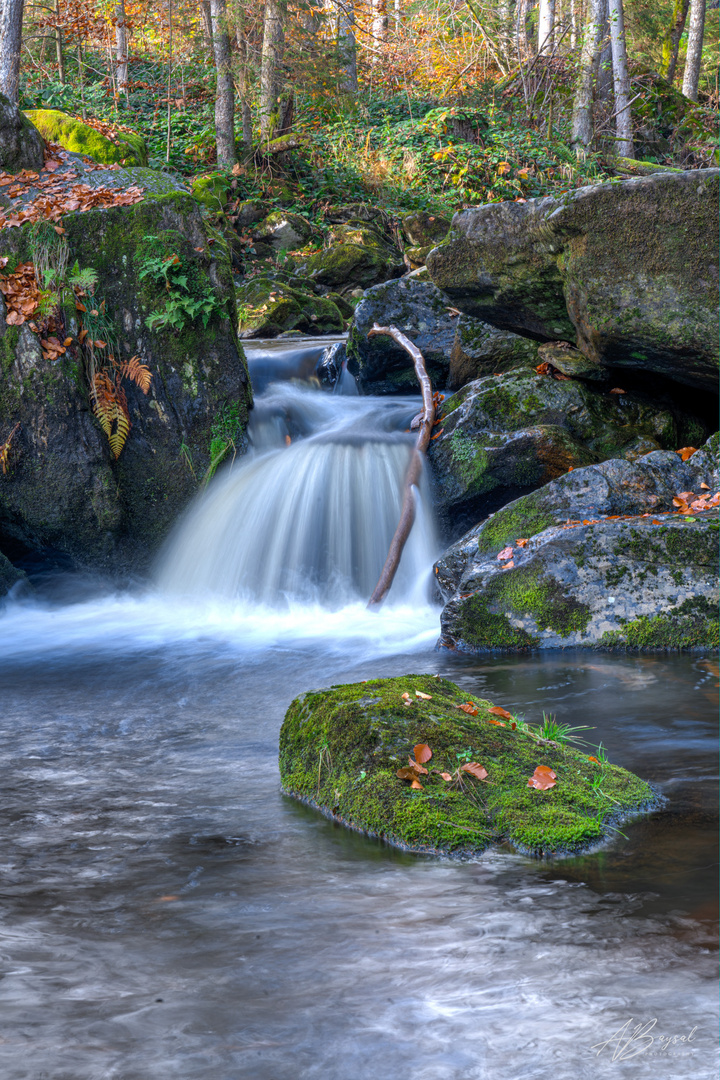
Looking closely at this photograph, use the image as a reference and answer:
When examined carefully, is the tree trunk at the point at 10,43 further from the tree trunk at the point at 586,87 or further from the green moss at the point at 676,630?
the green moss at the point at 676,630

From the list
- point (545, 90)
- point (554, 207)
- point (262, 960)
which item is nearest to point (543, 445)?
point (554, 207)

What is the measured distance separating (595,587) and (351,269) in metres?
13.0

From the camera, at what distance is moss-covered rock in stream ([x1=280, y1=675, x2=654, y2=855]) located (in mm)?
3230

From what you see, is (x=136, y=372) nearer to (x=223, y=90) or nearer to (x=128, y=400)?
(x=128, y=400)

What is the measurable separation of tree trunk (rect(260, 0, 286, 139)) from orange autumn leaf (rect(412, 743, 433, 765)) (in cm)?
2165

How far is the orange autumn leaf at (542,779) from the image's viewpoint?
11.0ft

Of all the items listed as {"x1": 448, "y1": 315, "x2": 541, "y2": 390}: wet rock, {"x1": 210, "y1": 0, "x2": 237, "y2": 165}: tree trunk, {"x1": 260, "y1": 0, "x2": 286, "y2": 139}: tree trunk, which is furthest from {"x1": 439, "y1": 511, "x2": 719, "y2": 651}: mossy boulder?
{"x1": 260, "y1": 0, "x2": 286, "y2": 139}: tree trunk

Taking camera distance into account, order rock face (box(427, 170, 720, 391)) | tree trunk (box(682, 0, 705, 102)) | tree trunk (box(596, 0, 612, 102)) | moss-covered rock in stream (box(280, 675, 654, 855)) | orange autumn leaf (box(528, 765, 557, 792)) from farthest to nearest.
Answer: tree trunk (box(682, 0, 705, 102))
tree trunk (box(596, 0, 612, 102))
rock face (box(427, 170, 720, 391))
orange autumn leaf (box(528, 765, 557, 792))
moss-covered rock in stream (box(280, 675, 654, 855))

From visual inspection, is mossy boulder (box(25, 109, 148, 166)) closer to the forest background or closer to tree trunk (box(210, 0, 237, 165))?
the forest background

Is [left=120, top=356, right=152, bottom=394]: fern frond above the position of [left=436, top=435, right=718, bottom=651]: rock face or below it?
above

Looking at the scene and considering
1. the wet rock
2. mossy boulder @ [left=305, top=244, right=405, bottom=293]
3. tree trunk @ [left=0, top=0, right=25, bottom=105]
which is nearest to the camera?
the wet rock

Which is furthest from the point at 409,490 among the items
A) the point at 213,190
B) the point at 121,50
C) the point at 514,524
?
the point at 121,50

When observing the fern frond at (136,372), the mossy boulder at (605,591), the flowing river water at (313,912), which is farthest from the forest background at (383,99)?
the flowing river water at (313,912)

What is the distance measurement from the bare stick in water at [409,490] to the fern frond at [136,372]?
9.90ft
